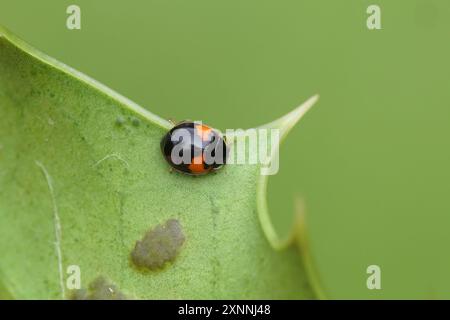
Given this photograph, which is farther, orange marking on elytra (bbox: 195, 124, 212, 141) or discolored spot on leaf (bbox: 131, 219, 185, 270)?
orange marking on elytra (bbox: 195, 124, 212, 141)

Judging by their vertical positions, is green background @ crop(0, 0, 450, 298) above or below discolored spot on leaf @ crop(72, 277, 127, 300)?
Result: above

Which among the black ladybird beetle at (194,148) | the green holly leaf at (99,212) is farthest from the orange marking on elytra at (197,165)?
the green holly leaf at (99,212)

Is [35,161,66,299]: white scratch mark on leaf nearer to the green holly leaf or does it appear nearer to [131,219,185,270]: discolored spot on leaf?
the green holly leaf

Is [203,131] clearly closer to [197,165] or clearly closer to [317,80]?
[197,165]

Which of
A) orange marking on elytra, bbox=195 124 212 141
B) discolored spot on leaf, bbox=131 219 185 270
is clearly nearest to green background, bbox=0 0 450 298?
orange marking on elytra, bbox=195 124 212 141

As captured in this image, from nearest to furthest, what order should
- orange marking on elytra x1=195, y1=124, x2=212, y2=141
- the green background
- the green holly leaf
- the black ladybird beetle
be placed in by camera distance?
the green holly leaf, the black ladybird beetle, orange marking on elytra x1=195, y1=124, x2=212, y2=141, the green background

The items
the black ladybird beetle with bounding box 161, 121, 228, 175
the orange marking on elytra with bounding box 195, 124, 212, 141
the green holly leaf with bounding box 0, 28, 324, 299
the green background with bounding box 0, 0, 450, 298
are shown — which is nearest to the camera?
the green holly leaf with bounding box 0, 28, 324, 299

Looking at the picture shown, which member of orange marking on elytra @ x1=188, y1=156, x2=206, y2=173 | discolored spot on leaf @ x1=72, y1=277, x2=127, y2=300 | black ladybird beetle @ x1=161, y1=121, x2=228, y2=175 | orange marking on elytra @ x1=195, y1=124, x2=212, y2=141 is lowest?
discolored spot on leaf @ x1=72, y1=277, x2=127, y2=300
